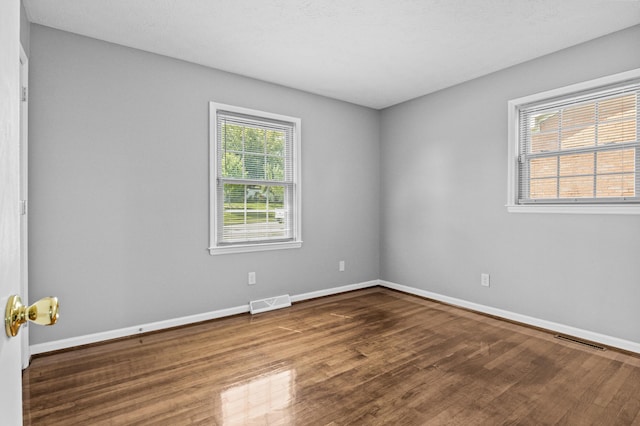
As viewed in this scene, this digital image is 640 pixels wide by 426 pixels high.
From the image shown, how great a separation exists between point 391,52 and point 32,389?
3746 mm

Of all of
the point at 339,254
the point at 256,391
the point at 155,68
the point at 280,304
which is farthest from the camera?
the point at 339,254

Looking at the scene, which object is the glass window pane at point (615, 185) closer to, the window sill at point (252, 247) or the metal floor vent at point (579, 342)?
the metal floor vent at point (579, 342)

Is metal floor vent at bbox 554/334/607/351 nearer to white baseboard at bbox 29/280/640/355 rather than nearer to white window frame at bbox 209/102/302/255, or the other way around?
white baseboard at bbox 29/280/640/355

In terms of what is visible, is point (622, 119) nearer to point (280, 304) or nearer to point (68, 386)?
point (280, 304)

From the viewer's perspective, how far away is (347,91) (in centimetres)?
432

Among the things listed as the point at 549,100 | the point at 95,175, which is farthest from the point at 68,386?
the point at 549,100

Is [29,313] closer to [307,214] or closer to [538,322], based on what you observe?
[307,214]

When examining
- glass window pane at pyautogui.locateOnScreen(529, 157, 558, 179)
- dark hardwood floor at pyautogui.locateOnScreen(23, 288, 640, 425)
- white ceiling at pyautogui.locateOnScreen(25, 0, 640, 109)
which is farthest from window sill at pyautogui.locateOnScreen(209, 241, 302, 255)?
glass window pane at pyautogui.locateOnScreen(529, 157, 558, 179)

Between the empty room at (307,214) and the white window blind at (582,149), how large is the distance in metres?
0.02

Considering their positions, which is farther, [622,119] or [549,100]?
[549,100]

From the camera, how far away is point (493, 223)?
3.75 metres

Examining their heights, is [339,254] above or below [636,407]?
above

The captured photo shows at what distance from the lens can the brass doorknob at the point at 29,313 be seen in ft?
2.14

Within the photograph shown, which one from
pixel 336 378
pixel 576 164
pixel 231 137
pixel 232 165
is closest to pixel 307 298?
pixel 232 165
